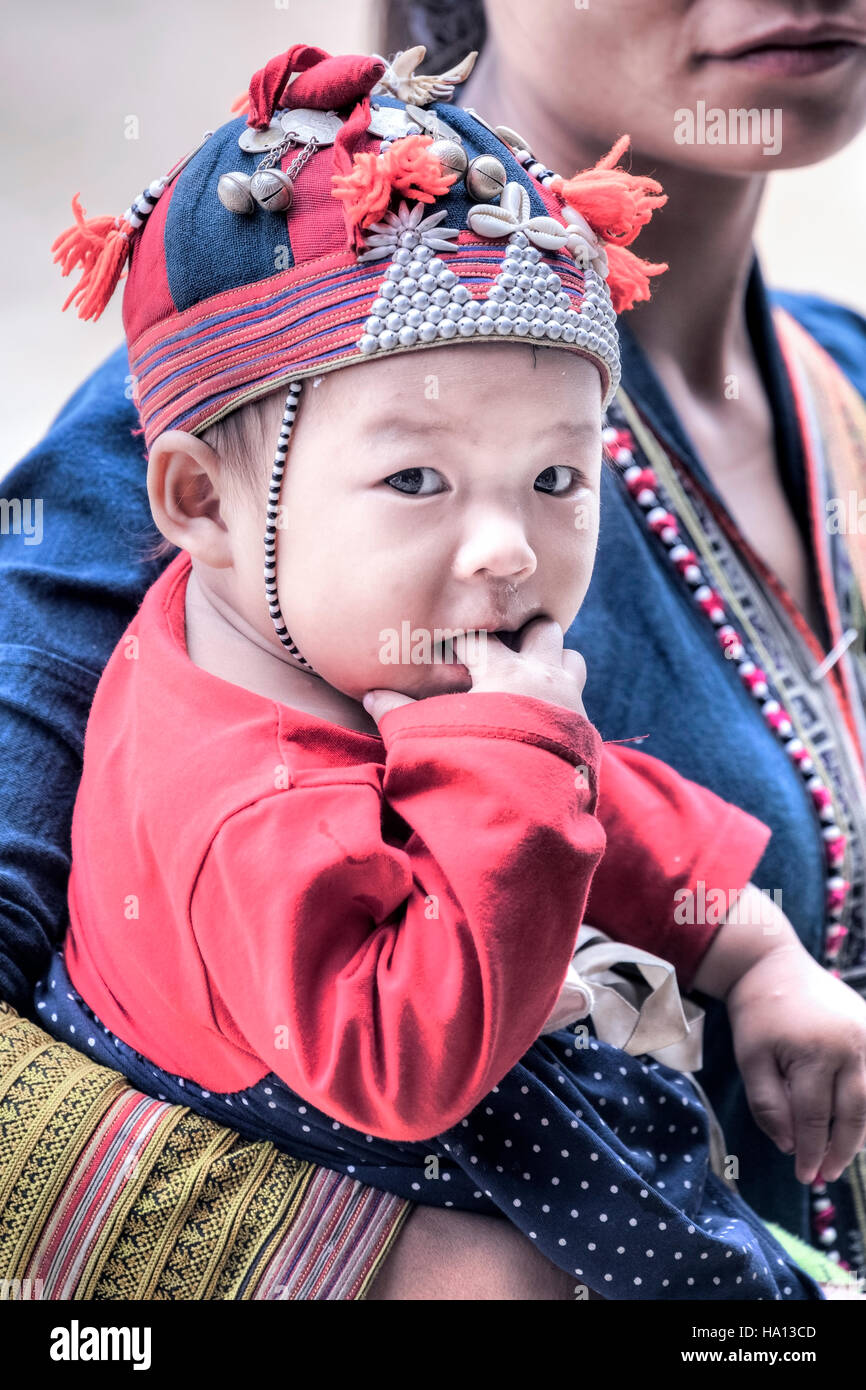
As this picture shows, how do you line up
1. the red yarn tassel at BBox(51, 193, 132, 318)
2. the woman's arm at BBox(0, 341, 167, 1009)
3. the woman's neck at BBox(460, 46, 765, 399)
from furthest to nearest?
the woman's neck at BBox(460, 46, 765, 399) < the woman's arm at BBox(0, 341, 167, 1009) < the red yarn tassel at BBox(51, 193, 132, 318)

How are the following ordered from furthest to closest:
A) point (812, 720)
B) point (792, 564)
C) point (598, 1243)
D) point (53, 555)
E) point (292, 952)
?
point (792, 564)
point (812, 720)
point (53, 555)
point (598, 1243)
point (292, 952)

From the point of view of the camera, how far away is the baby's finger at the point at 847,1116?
844mm

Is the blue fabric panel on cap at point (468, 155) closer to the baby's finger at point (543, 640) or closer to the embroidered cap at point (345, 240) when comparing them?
the embroidered cap at point (345, 240)

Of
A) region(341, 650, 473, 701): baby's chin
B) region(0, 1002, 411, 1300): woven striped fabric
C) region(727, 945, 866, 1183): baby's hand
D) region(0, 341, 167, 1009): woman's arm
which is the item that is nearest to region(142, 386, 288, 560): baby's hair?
region(341, 650, 473, 701): baby's chin

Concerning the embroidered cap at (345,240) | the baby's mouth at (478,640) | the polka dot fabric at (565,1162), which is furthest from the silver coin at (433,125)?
the polka dot fabric at (565,1162)

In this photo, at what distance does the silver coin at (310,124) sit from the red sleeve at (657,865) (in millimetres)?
411

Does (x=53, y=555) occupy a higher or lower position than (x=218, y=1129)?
higher

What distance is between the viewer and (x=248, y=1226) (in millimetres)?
723

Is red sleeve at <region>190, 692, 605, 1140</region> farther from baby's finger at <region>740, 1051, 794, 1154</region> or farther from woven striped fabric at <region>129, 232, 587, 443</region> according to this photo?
baby's finger at <region>740, 1051, 794, 1154</region>

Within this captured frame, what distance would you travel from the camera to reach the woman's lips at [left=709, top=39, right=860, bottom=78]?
93 cm

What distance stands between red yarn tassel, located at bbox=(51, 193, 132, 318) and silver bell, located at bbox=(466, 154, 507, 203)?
19 centimetres
